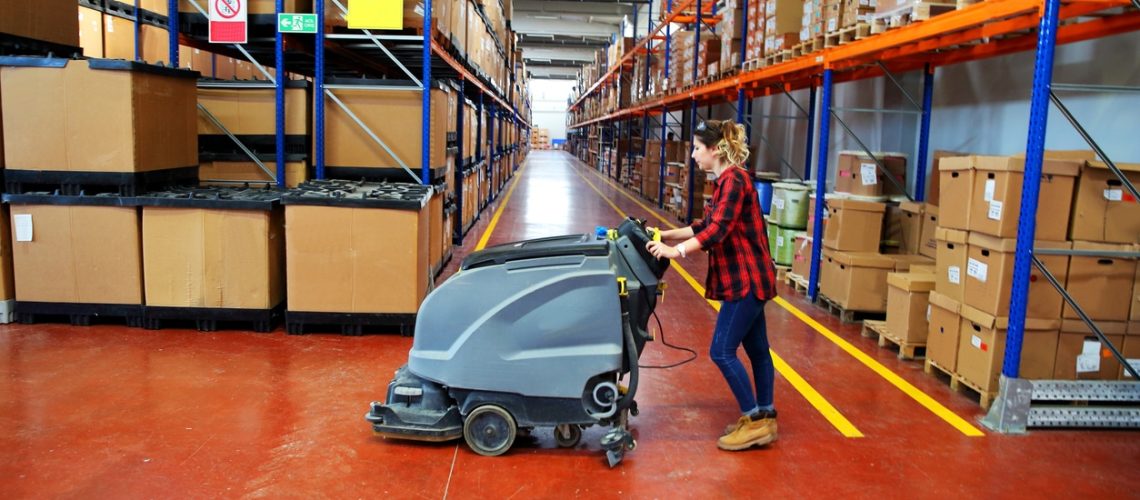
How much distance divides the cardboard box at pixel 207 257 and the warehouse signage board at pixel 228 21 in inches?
69.3

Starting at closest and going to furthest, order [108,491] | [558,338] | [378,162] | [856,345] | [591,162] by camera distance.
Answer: [108,491] < [558,338] < [856,345] < [378,162] < [591,162]

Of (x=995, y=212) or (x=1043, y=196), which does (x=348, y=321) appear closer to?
(x=995, y=212)

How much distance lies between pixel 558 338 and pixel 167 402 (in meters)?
2.35

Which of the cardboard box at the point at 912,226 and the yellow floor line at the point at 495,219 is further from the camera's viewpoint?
the yellow floor line at the point at 495,219

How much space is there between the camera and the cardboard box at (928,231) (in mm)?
6902

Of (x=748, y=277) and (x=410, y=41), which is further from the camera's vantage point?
(x=410, y=41)

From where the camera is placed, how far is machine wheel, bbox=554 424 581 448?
3.91 metres

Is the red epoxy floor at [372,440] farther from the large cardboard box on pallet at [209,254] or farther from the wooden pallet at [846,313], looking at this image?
the wooden pallet at [846,313]

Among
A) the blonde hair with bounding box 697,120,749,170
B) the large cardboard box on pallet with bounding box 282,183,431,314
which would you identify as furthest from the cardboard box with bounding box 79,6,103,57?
the blonde hair with bounding box 697,120,749,170

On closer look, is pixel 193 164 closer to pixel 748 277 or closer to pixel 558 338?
pixel 558 338

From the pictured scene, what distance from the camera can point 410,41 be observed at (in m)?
7.56

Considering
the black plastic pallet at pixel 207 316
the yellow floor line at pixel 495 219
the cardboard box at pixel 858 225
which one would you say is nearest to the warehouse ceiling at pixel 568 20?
the yellow floor line at pixel 495 219

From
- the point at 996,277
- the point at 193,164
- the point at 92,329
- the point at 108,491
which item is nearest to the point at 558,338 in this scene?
the point at 108,491

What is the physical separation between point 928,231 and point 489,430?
4919 mm
